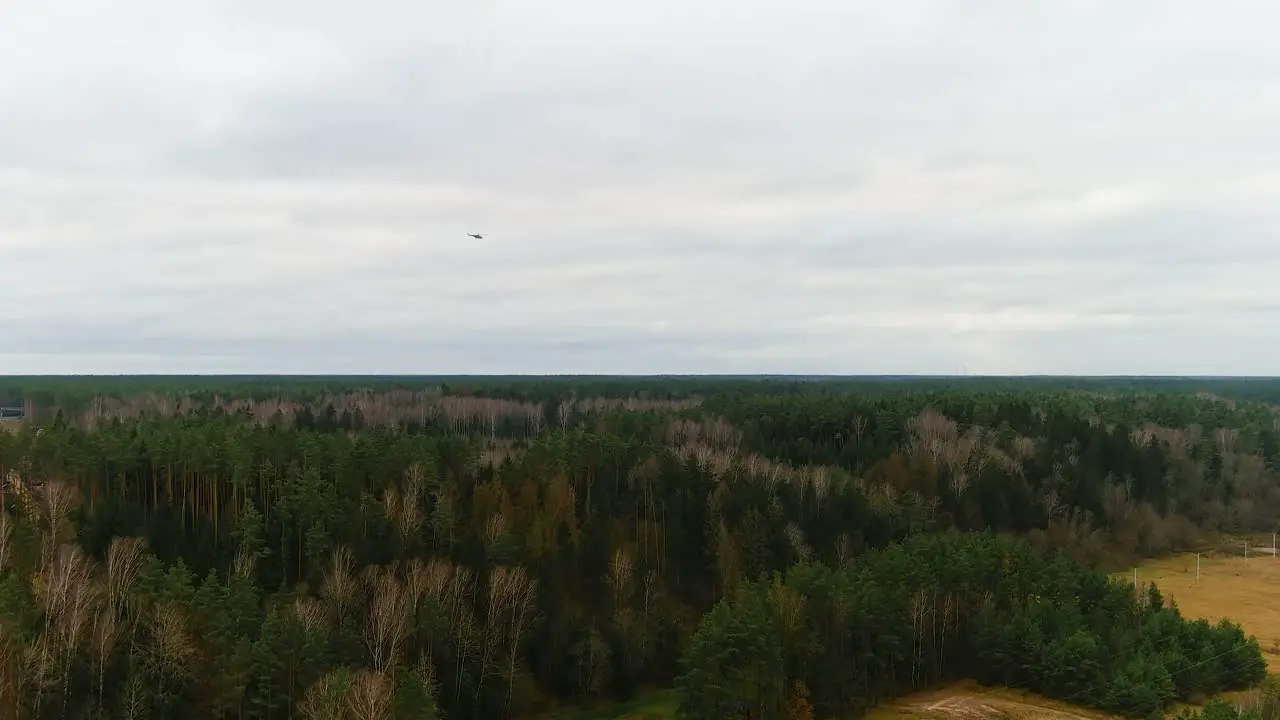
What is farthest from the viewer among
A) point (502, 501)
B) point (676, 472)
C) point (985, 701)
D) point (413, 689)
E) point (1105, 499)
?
point (1105, 499)

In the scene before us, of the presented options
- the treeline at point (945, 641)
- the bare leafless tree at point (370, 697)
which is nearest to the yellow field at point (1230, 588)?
the treeline at point (945, 641)

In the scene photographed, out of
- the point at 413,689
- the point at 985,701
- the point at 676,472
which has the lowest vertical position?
the point at 985,701

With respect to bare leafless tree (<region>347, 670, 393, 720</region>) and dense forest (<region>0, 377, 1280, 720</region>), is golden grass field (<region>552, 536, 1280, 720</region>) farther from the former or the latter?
bare leafless tree (<region>347, 670, 393, 720</region>)

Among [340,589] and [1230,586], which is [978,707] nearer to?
[340,589]

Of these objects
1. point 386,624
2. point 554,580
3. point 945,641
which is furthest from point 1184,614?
point 386,624

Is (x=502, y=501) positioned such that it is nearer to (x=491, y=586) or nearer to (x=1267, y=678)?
(x=491, y=586)

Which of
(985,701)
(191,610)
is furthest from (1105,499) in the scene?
(191,610)
